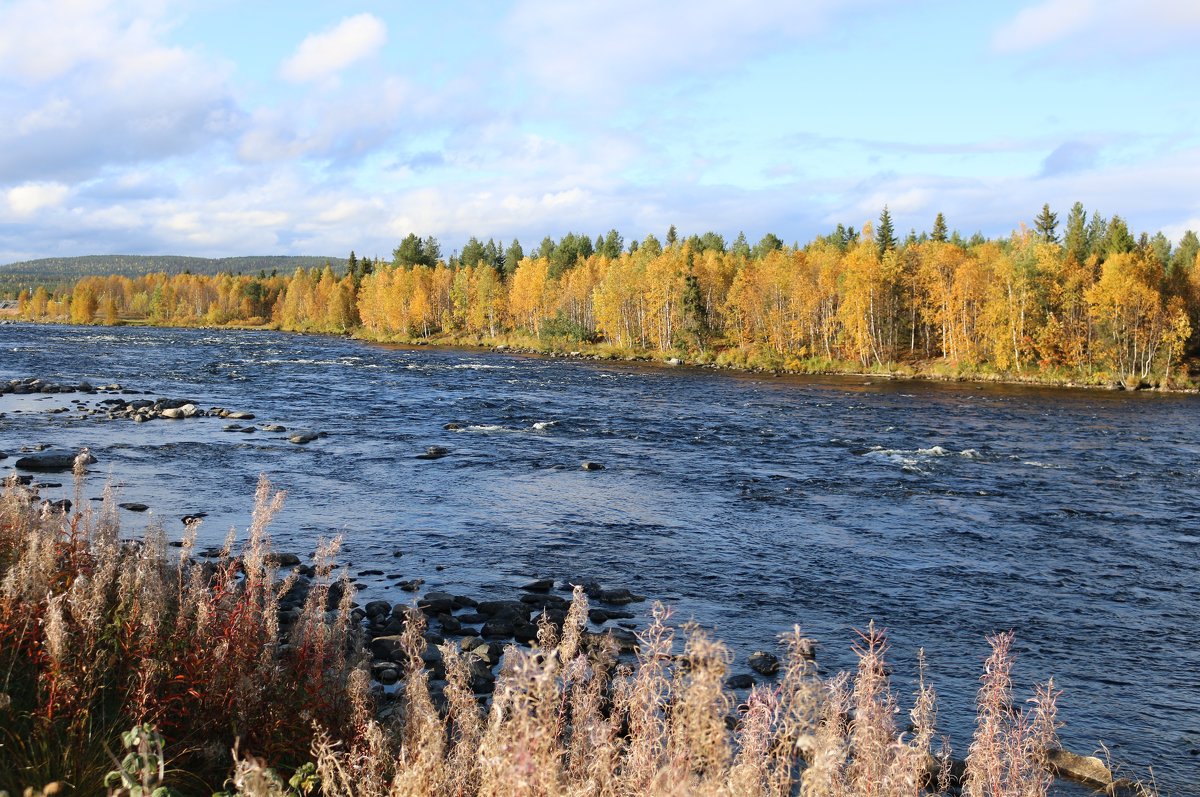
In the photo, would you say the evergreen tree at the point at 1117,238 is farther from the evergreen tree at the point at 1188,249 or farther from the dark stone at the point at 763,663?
the dark stone at the point at 763,663

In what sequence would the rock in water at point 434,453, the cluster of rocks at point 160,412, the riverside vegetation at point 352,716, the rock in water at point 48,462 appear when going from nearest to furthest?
1. the riverside vegetation at point 352,716
2. the rock in water at point 48,462
3. the rock in water at point 434,453
4. the cluster of rocks at point 160,412

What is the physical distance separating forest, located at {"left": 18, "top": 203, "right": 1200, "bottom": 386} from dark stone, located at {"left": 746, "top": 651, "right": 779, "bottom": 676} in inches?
2354

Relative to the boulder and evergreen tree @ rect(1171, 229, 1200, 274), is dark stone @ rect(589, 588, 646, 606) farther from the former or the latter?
evergreen tree @ rect(1171, 229, 1200, 274)

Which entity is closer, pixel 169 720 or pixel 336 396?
pixel 169 720

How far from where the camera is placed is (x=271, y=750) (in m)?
6.64

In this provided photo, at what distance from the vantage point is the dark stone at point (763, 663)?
1222 centimetres

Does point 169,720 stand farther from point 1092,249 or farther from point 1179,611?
point 1092,249

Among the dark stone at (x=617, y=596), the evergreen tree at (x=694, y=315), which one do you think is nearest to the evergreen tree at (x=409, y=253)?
the evergreen tree at (x=694, y=315)

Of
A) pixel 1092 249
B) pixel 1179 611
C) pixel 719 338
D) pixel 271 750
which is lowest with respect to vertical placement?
pixel 1179 611

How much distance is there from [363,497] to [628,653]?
1178 centimetres

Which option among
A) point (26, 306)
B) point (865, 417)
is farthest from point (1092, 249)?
point (26, 306)

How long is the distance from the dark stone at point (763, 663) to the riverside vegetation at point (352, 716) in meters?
3.58

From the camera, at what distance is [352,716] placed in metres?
6.60

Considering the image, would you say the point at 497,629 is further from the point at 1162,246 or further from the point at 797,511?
the point at 1162,246
